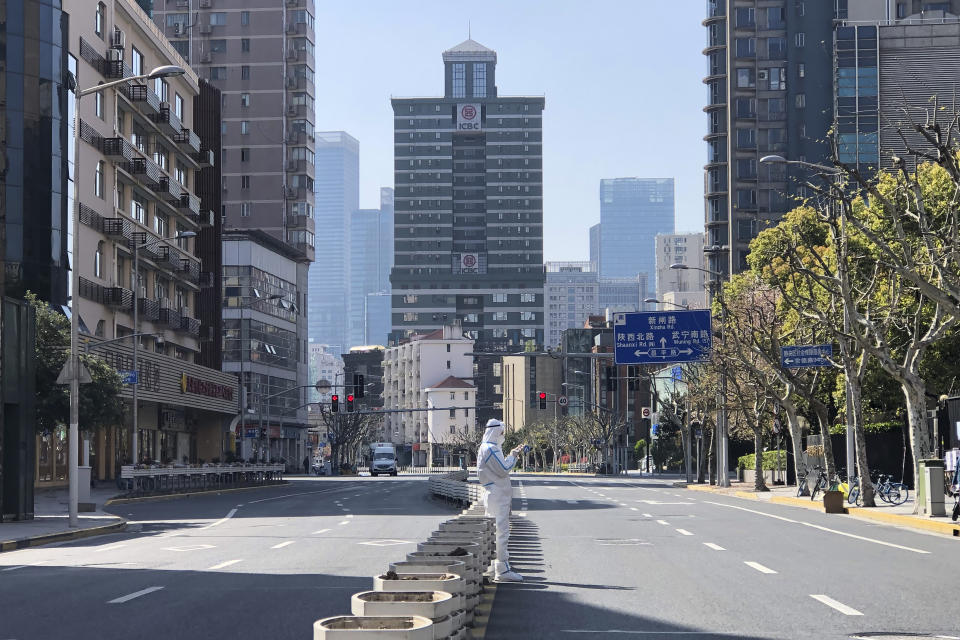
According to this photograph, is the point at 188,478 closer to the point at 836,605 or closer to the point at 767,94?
the point at 836,605

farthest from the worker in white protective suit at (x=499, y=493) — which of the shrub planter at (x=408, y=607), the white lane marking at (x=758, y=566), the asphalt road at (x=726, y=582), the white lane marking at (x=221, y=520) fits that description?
the white lane marking at (x=221, y=520)

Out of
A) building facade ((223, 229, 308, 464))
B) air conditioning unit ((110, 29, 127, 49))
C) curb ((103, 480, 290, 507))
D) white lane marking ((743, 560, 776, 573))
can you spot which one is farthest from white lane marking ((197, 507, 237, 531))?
building facade ((223, 229, 308, 464))

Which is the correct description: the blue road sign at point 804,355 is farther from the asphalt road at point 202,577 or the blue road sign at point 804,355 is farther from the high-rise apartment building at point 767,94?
the high-rise apartment building at point 767,94

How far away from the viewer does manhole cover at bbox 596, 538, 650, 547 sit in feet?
70.3

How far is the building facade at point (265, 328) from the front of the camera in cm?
10700

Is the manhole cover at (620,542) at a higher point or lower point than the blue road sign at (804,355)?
lower

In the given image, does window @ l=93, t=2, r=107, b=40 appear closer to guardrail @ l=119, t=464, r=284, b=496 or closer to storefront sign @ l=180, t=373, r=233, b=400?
storefront sign @ l=180, t=373, r=233, b=400

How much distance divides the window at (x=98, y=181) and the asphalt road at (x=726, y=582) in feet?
145

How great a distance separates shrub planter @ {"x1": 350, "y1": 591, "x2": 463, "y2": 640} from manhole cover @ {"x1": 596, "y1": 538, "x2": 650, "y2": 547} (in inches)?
508

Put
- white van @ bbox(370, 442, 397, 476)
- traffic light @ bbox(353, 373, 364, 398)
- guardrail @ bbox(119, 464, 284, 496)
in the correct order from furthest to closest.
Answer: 1. white van @ bbox(370, 442, 397, 476)
2. traffic light @ bbox(353, 373, 364, 398)
3. guardrail @ bbox(119, 464, 284, 496)

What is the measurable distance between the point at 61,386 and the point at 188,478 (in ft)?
33.6

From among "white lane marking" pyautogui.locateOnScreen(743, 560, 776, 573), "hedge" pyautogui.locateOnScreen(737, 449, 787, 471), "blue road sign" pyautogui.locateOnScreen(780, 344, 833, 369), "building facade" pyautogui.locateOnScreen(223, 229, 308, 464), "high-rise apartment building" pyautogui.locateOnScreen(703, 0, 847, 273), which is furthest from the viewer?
"high-rise apartment building" pyautogui.locateOnScreen(703, 0, 847, 273)

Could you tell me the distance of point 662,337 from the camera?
50.9 metres

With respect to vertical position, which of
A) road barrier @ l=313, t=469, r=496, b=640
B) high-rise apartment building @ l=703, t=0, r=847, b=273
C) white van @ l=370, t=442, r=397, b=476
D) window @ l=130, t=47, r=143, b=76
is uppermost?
high-rise apartment building @ l=703, t=0, r=847, b=273
